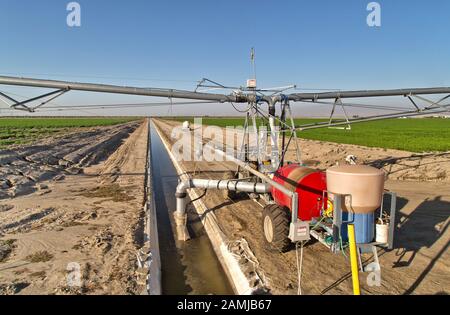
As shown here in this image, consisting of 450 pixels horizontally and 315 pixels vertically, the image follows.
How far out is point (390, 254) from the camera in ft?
27.5

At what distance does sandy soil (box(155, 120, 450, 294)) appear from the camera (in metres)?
6.76

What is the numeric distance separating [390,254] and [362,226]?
2262 millimetres

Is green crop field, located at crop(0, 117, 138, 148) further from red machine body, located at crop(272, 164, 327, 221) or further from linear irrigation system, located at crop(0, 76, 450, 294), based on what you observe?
red machine body, located at crop(272, 164, 327, 221)

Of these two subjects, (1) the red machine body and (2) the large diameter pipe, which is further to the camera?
(2) the large diameter pipe

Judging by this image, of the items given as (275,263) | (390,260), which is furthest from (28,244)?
(390,260)

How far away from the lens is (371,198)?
6727 millimetres

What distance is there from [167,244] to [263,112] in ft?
20.2

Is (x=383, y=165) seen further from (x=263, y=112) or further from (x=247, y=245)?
(x=247, y=245)

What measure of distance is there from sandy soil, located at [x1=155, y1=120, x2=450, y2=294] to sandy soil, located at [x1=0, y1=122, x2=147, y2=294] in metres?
3.12

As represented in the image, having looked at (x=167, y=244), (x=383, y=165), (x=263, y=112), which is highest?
(x=263, y=112)

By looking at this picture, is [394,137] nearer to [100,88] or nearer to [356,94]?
[356,94]

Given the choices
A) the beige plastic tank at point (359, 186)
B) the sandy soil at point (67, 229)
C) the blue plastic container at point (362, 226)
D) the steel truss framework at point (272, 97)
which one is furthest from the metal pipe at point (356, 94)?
the sandy soil at point (67, 229)

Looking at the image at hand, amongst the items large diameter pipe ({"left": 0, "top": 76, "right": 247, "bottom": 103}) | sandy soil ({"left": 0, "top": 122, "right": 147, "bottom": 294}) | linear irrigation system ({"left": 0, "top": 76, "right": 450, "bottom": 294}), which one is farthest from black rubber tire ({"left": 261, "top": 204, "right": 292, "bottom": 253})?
large diameter pipe ({"left": 0, "top": 76, "right": 247, "bottom": 103})

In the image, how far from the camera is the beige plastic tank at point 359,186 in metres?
6.59
